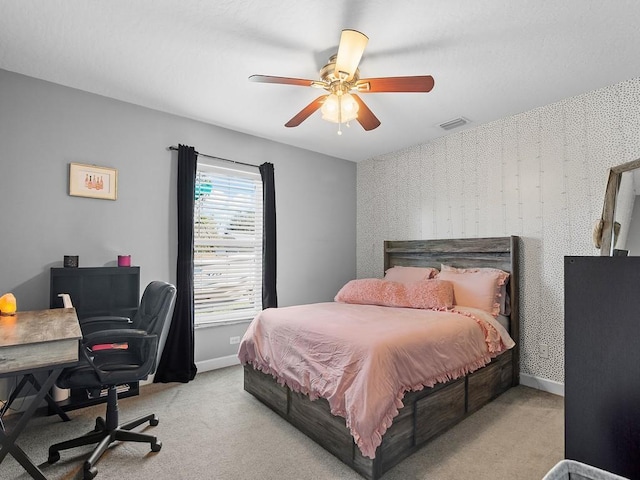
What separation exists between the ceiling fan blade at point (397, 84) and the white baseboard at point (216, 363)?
2983 millimetres

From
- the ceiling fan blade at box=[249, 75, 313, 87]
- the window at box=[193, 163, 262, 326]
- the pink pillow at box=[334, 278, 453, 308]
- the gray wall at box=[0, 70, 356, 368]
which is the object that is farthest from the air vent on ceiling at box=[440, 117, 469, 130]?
the window at box=[193, 163, 262, 326]

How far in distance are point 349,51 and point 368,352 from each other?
1698 mm

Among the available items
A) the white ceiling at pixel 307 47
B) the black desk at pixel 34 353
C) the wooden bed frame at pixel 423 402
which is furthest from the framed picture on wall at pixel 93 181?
the wooden bed frame at pixel 423 402

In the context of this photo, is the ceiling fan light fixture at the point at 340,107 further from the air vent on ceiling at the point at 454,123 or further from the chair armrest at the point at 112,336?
the chair armrest at the point at 112,336

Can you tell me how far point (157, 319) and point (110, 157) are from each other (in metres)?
1.75

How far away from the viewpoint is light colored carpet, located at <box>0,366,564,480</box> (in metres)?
1.86

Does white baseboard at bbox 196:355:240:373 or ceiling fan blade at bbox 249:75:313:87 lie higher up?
ceiling fan blade at bbox 249:75:313:87

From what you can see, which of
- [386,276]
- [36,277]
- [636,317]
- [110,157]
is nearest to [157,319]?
[36,277]

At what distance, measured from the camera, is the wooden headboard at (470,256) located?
3146 millimetres

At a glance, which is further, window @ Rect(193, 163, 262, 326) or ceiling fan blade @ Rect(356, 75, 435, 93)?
window @ Rect(193, 163, 262, 326)

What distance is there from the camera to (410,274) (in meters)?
3.82

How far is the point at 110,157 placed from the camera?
2.99 m

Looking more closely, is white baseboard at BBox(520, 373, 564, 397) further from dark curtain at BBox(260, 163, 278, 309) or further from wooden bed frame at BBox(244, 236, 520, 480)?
dark curtain at BBox(260, 163, 278, 309)

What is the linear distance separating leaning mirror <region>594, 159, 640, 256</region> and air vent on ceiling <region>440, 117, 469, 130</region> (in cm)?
194
